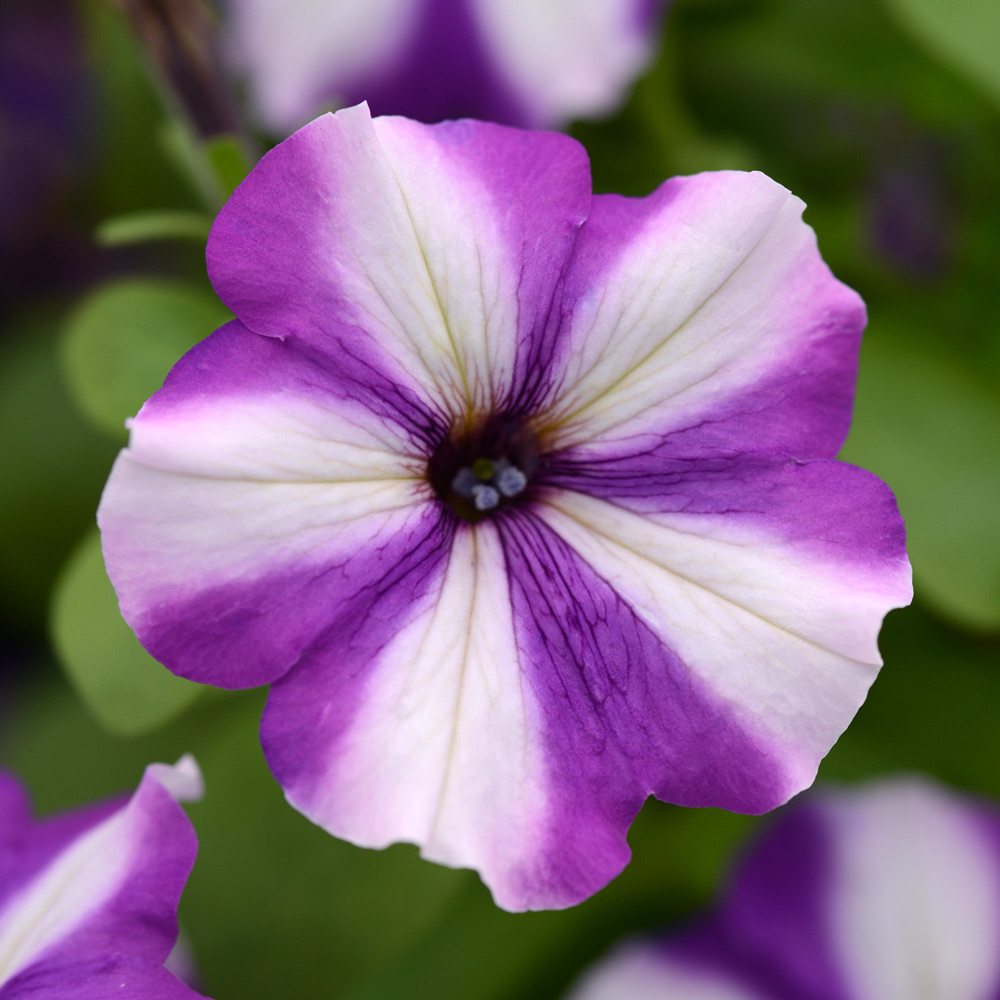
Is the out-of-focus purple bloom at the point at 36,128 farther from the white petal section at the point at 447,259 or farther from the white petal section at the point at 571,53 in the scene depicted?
the white petal section at the point at 447,259

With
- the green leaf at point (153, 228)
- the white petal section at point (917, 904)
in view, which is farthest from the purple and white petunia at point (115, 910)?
the white petal section at point (917, 904)

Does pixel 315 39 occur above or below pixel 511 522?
above

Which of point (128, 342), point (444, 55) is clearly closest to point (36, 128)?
point (444, 55)

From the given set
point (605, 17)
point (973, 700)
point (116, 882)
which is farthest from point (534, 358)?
point (973, 700)

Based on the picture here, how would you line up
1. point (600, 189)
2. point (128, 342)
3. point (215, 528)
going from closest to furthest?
point (215, 528)
point (128, 342)
point (600, 189)

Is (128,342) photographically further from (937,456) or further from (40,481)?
(937,456)

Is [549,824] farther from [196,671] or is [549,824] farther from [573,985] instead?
[573,985]

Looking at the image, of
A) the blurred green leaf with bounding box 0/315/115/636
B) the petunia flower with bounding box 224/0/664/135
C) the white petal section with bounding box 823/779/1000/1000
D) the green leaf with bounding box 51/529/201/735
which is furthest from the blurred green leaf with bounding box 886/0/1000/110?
the blurred green leaf with bounding box 0/315/115/636
